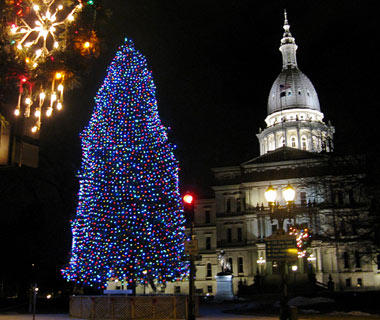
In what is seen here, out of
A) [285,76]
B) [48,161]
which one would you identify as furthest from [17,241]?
[285,76]

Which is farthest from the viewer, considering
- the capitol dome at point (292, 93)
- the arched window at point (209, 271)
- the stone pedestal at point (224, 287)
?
the capitol dome at point (292, 93)

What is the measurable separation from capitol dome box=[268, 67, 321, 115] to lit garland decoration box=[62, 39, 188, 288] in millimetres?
73147

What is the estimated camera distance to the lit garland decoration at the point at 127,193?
26734mm

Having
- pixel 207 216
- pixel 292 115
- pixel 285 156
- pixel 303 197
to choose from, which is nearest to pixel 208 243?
pixel 207 216

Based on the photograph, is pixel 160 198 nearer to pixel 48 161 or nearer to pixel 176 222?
pixel 176 222

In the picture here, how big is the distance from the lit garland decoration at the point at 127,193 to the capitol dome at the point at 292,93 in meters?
73.1

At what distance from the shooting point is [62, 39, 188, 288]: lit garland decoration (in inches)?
1053

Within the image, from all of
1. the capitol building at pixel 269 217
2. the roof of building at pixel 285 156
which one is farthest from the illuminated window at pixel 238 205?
the roof of building at pixel 285 156

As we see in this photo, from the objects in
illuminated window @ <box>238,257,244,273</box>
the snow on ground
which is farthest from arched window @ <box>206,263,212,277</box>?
the snow on ground

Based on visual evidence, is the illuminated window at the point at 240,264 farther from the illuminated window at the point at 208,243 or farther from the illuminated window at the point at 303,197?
the illuminated window at the point at 303,197

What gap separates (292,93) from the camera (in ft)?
331

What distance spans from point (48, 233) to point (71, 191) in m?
13.3

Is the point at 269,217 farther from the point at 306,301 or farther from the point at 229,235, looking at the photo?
the point at 306,301

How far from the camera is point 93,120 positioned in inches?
1168
